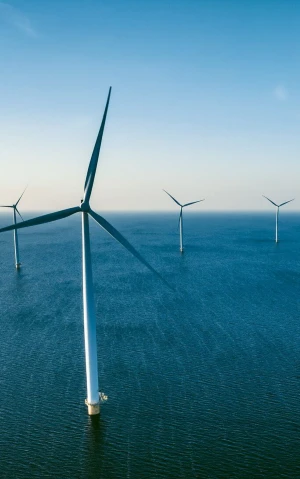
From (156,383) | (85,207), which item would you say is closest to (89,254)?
(85,207)

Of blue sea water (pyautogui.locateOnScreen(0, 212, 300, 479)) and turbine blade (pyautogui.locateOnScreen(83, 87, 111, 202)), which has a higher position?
turbine blade (pyautogui.locateOnScreen(83, 87, 111, 202))

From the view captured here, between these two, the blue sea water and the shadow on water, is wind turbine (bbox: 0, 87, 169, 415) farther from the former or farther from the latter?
the blue sea water

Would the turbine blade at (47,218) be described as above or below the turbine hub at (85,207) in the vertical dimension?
below

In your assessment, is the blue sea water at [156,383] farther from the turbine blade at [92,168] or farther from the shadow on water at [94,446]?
the turbine blade at [92,168]

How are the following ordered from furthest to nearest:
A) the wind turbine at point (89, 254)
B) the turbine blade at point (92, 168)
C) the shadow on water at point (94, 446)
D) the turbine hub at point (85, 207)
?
the turbine blade at point (92, 168) → the wind turbine at point (89, 254) → the turbine hub at point (85, 207) → the shadow on water at point (94, 446)

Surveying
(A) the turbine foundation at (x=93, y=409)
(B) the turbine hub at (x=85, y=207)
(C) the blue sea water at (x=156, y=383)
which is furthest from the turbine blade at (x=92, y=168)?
(C) the blue sea water at (x=156, y=383)

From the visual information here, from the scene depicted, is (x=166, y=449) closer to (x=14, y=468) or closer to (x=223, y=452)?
(x=223, y=452)

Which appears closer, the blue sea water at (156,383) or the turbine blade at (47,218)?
the blue sea water at (156,383)

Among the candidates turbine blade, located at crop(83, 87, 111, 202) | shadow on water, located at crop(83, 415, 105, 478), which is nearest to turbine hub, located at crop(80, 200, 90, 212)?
turbine blade, located at crop(83, 87, 111, 202)
